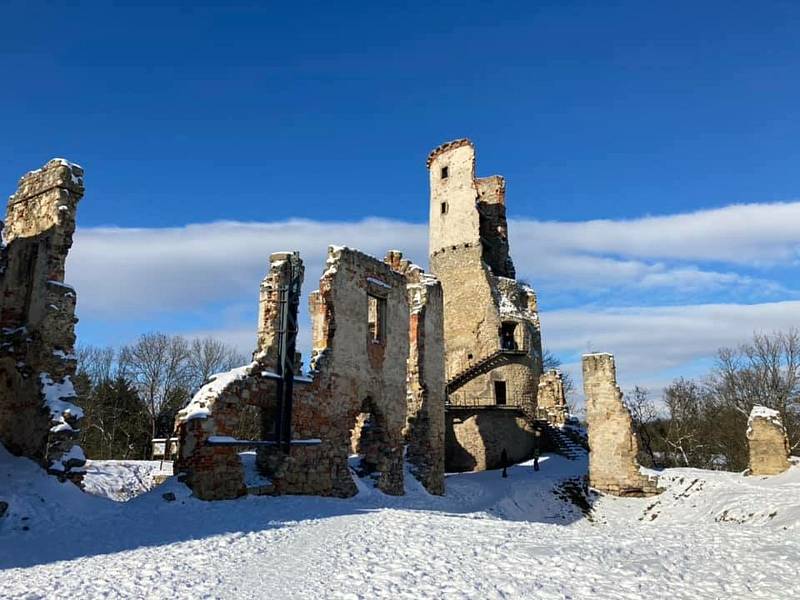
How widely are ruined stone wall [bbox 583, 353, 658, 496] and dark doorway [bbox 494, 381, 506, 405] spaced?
10.7m

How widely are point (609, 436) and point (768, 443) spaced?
4.24 m

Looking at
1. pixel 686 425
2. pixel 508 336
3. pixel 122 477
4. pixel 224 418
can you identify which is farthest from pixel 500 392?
pixel 224 418

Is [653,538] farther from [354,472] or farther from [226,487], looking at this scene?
[354,472]

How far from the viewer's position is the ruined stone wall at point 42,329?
11062mm

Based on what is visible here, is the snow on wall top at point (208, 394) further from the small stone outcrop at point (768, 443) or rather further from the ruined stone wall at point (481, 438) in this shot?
the ruined stone wall at point (481, 438)

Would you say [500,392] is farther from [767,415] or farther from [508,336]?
[767,415]

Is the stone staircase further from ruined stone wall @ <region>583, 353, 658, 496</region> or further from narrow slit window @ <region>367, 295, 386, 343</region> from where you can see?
narrow slit window @ <region>367, 295, 386, 343</region>

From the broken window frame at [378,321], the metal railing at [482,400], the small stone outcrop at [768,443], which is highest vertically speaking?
the broken window frame at [378,321]

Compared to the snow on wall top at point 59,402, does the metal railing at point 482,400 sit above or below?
above

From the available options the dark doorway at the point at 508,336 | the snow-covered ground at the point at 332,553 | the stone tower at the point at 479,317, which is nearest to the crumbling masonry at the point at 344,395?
the snow-covered ground at the point at 332,553

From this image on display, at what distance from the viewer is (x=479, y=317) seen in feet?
104

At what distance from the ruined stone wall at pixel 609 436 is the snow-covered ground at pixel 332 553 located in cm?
606

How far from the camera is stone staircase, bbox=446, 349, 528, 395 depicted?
30078 millimetres

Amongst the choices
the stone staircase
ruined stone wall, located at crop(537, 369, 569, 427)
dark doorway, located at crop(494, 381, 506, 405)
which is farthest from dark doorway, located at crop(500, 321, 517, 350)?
ruined stone wall, located at crop(537, 369, 569, 427)
